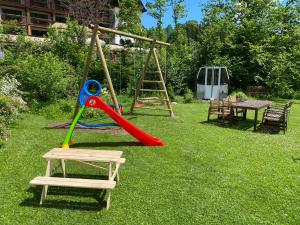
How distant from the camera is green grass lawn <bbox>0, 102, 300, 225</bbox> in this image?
3.55 meters

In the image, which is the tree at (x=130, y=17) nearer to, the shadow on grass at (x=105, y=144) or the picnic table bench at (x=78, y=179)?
the shadow on grass at (x=105, y=144)

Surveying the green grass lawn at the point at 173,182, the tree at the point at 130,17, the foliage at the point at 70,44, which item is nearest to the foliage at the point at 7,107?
the green grass lawn at the point at 173,182

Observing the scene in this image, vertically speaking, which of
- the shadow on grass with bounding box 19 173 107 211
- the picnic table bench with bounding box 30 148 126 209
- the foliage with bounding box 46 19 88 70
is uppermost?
the foliage with bounding box 46 19 88 70

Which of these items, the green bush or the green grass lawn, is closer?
the green grass lawn

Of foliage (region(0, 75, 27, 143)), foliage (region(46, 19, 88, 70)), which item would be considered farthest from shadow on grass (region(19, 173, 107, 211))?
foliage (region(46, 19, 88, 70))

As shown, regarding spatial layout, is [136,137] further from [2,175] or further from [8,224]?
[8,224]

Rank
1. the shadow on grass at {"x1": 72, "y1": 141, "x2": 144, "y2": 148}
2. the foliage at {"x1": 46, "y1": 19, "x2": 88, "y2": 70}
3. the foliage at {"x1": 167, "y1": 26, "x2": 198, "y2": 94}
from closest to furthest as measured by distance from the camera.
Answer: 1. the shadow on grass at {"x1": 72, "y1": 141, "x2": 144, "y2": 148}
2. the foliage at {"x1": 46, "y1": 19, "x2": 88, "y2": 70}
3. the foliage at {"x1": 167, "y1": 26, "x2": 198, "y2": 94}

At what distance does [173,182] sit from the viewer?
4.50 m

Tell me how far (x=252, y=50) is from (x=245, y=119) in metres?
9.61

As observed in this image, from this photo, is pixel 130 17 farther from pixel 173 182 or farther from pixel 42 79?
pixel 173 182

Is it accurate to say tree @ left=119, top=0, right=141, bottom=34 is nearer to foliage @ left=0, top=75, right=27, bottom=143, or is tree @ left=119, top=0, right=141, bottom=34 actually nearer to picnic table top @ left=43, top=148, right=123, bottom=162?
foliage @ left=0, top=75, right=27, bottom=143

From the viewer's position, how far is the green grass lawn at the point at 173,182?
3.55 metres

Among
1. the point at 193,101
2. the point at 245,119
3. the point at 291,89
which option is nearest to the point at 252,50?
the point at 291,89

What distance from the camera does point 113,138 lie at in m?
7.09
